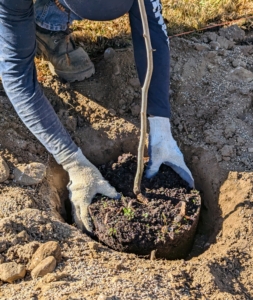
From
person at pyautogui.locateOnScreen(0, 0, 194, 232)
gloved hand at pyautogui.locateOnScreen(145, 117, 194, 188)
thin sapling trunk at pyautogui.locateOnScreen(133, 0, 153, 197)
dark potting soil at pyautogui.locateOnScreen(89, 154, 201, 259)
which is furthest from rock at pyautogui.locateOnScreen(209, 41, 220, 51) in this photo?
thin sapling trunk at pyautogui.locateOnScreen(133, 0, 153, 197)

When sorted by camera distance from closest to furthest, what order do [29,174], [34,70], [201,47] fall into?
[34,70] → [29,174] → [201,47]

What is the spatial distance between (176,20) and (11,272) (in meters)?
2.24

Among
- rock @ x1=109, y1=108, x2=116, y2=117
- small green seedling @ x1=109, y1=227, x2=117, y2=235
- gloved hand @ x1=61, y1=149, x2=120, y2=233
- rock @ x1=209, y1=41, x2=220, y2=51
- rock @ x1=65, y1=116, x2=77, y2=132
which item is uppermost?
rock @ x1=209, y1=41, x2=220, y2=51

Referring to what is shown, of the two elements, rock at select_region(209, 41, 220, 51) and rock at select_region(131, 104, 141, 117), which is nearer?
rock at select_region(131, 104, 141, 117)

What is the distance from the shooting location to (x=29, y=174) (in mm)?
2523

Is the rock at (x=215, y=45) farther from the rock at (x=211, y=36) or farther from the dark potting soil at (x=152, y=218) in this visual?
the dark potting soil at (x=152, y=218)

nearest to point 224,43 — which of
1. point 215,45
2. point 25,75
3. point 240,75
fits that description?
point 215,45

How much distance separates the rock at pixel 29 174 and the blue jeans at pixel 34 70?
6.2 inches

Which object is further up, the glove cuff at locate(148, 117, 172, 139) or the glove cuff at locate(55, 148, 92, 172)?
the glove cuff at locate(148, 117, 172, 139)

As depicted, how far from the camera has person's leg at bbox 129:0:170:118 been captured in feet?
8.32

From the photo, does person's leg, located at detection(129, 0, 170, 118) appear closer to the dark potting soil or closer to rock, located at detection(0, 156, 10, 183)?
the dark potting soil

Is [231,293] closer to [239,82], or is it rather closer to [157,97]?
[157,97]

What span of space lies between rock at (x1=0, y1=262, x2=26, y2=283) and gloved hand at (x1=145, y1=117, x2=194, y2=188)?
89cm

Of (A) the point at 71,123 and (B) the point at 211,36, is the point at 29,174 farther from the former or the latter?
(B) the point at 211,36
